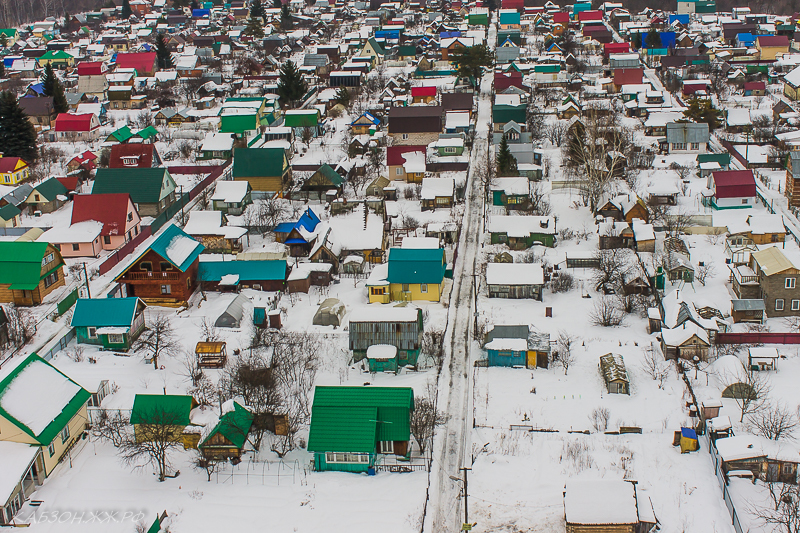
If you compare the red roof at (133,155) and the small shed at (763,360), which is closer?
the small shed at (763,360)

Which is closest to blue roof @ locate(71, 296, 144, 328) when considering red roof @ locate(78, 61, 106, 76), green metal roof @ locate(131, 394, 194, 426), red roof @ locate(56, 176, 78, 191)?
green metal roof @ locate(131, 394, 194, 426)

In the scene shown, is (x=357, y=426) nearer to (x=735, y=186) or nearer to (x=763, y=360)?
(x=763, y=360)

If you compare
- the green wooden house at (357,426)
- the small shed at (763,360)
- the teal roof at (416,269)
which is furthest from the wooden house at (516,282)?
the green wooden house at (357,426)

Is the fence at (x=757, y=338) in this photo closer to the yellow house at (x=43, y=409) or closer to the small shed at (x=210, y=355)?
the small shed at (x=210, y=355)

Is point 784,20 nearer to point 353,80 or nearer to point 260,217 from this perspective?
point 353,80

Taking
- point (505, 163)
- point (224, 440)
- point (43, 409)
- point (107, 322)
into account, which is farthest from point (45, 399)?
point (505, 163)

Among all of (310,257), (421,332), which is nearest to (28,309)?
(310,257)
